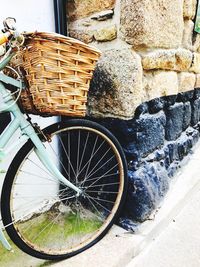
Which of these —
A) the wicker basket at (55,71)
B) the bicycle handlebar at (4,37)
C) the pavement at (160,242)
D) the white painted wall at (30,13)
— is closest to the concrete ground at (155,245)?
the pavement at (160,242)

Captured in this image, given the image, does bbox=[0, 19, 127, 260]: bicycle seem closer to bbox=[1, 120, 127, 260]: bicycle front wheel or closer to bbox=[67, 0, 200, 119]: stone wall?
bbox=[1, 120, 127, 260]: bicycle front wheel

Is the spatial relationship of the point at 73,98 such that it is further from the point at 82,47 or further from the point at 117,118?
the point at 117,118

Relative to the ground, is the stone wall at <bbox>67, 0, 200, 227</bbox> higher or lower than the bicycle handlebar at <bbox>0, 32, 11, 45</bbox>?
lower

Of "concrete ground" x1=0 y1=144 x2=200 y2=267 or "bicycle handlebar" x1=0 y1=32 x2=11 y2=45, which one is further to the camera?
"concrete ground" x1=0 y1=144 x2=200 y2=267

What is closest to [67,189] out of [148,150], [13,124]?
[148,150]

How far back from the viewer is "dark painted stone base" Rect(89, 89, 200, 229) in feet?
6.22

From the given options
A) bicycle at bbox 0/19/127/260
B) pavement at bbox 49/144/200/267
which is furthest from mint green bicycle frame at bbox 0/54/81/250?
pavement at bbox 49/144/200/267

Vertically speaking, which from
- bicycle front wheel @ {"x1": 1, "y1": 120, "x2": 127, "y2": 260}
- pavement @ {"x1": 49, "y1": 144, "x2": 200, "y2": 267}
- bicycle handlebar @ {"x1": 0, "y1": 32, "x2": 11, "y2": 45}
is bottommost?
pavement @ {"x1": 49, "y1": 144, "x2": 200, "y2": 267}

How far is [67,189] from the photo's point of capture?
1.99 metres

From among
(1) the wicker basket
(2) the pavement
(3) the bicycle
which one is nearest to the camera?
(1) the wicker basket

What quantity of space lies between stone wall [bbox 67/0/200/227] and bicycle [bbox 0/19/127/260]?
140 mm

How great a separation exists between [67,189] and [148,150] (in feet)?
1.98

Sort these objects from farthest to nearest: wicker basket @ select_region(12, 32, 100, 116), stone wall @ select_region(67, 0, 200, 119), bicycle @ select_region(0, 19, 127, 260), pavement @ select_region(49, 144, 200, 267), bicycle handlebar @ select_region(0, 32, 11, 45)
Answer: stone wall @ select_region(67, 0, 200, 119) → pavement @ select_region(49, 144, 200, 267) → bicycle @ select_region(0, 19, 127, 260) → wicker basket @ select_region(12, 32, 100, 116) → bicycle handlebar @ select_region(0, 32, 11, 45)

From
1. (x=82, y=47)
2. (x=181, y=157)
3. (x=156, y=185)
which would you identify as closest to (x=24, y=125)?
(x=82, y=47)
